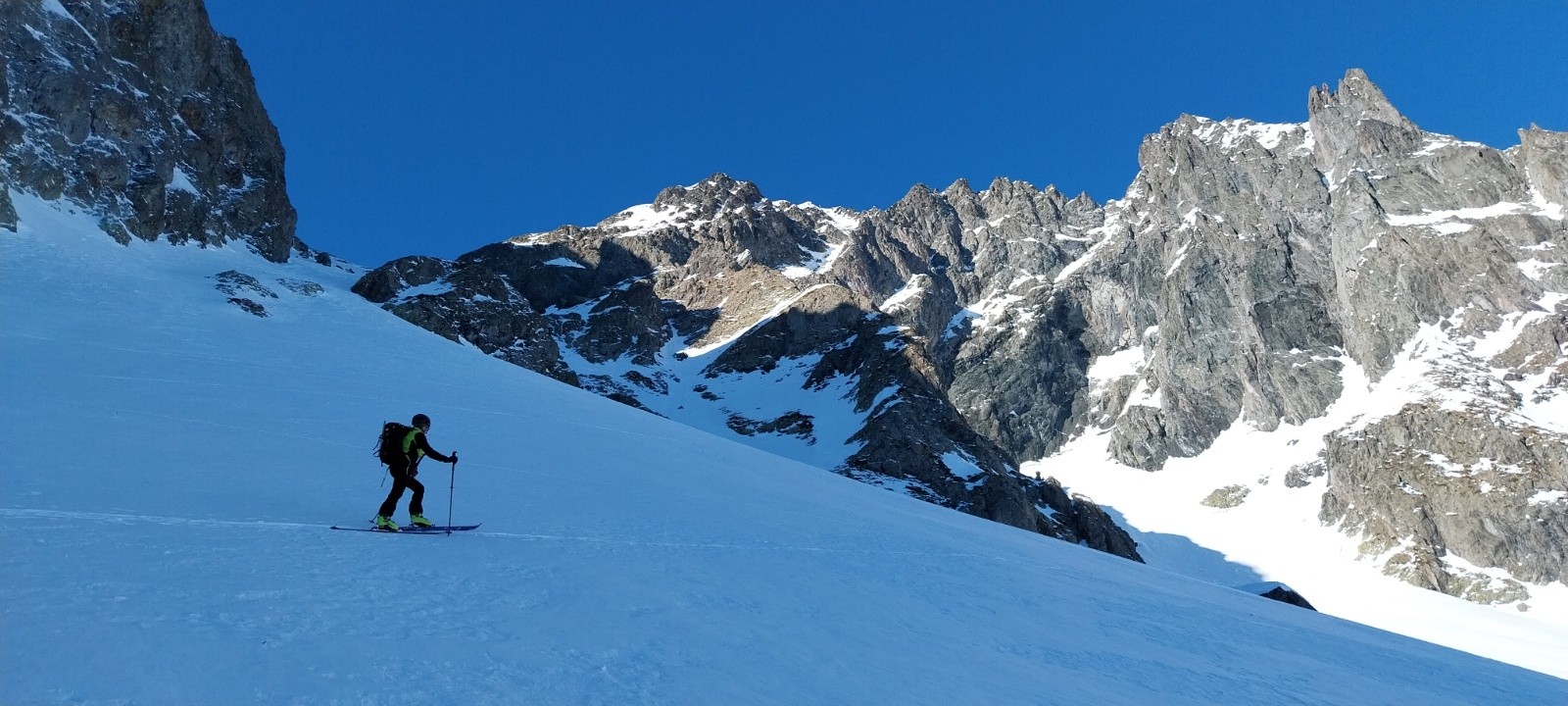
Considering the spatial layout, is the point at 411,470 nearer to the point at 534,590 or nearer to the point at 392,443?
the point at 392,443

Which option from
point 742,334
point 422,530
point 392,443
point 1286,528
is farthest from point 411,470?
point 1286,528

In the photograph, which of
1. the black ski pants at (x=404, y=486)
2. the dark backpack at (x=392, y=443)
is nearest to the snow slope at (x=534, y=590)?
the black ski pants at (x=404, y=486)

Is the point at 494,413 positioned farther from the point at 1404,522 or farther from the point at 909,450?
the point at 1404,522

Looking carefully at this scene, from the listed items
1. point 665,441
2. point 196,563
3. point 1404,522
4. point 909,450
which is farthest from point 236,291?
point 1404,522

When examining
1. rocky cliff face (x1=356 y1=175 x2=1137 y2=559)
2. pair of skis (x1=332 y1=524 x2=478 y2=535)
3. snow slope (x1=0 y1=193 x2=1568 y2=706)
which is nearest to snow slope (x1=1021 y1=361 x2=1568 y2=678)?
rocky cliff face (x1=356 y1=175 x2=1137 y2=559)

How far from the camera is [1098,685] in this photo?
24.4 ft

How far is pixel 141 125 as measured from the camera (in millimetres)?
59062

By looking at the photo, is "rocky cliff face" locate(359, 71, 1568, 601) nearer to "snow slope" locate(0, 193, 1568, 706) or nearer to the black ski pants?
"snow slope" locate(0, 193, 1568, 706)

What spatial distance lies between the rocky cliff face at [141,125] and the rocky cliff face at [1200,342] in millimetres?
14497

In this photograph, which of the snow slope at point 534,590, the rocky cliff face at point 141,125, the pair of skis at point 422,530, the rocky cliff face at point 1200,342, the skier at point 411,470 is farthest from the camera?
the rocky cliff face at point 1200,342

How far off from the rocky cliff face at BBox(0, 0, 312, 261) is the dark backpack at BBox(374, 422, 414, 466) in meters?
39.5

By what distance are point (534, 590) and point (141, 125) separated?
69.0 metres

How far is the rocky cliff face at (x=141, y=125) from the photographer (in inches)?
1913

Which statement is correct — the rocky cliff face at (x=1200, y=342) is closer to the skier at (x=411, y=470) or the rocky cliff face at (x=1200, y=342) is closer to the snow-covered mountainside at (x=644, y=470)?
the snow-covered mountainside at (x=644, y=470)
